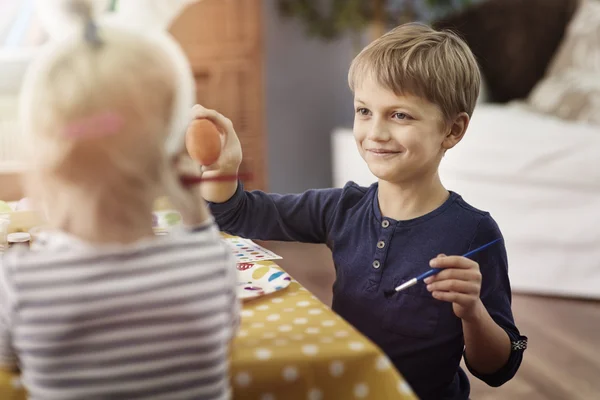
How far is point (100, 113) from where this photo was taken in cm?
53

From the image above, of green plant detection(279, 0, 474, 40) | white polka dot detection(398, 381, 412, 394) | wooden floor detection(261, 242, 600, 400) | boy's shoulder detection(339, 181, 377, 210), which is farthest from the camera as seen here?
green plant detection(279, 0, 474, 40)

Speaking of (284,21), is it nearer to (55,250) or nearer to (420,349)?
(420,349)

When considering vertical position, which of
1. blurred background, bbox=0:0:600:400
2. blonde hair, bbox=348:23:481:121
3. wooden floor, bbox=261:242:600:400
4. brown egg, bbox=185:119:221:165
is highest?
blonde hair, bbox=348:23:481:121

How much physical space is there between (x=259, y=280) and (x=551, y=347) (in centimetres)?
150

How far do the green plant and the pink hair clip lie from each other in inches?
107

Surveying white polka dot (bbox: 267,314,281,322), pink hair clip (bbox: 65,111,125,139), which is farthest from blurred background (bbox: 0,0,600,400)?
pink hair clip (bbox: 65,111,125,139)

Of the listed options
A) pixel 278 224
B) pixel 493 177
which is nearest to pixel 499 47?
pixel 493 177

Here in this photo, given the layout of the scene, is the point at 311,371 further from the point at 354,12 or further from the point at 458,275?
the point at 354,12

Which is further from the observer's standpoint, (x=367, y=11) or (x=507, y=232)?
(x=367, y=11)

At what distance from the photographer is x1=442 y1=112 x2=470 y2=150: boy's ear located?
1066 millimetres

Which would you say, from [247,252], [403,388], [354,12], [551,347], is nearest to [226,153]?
[247,252]

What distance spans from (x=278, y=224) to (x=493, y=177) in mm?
1622

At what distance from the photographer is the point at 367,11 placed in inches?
126

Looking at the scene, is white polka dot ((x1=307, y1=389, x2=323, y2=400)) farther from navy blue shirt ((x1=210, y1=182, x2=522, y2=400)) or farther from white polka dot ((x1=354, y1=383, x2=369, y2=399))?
navy blue shirt ((x1=210, y1=182, x2=522, y2=400))
